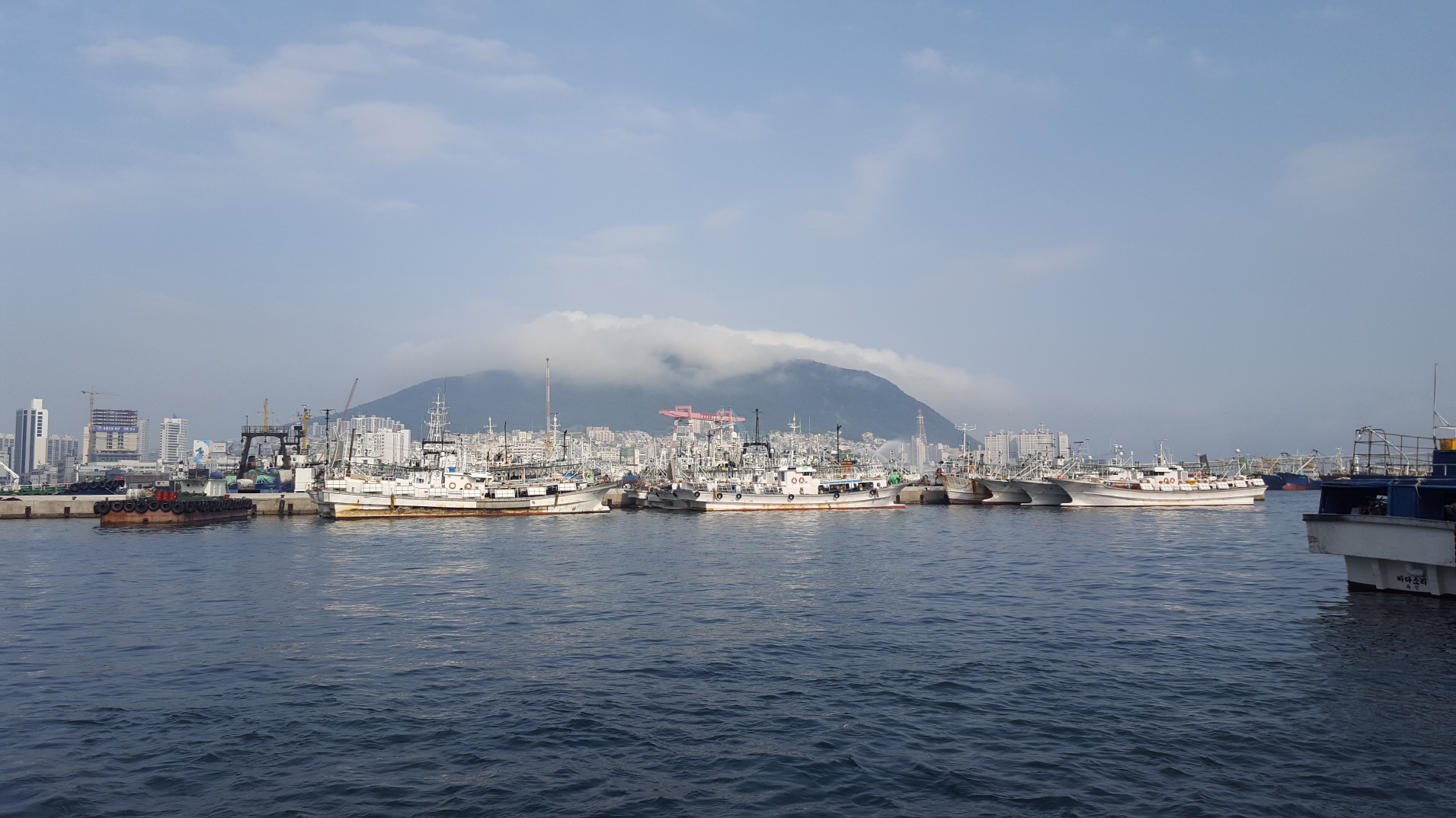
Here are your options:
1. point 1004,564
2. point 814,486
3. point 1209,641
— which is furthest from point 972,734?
point 814,486

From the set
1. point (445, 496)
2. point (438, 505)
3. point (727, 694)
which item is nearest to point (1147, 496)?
point (445, 496)

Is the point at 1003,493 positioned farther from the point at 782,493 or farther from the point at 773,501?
the point at 773,501

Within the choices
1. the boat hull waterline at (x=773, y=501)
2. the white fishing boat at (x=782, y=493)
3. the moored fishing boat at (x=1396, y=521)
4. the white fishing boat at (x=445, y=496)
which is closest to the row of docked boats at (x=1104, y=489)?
the white fishing boat at (x=782, y=493)

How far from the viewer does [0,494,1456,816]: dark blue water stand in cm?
1234

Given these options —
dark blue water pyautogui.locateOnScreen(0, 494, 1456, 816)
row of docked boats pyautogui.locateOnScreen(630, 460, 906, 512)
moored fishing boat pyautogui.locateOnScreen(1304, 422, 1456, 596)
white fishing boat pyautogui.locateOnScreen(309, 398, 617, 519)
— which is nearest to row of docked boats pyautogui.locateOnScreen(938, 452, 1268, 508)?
row of docked boats pyautogui.locateOnScreen(630, 460, 906, 512)

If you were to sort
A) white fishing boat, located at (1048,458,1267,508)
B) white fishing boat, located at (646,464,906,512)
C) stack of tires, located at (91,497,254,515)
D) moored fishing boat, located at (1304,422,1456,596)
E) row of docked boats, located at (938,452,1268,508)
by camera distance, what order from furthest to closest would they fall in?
row of docked boats, located at (938,452,1268,508) < white fishing boat, located at (1048,458,1267,508) < white fishing boat, located at (646,464,906,512) < stack of tires, located at (91,497,254,515) < moored fishing boat, located at (1304,422,1456,596)

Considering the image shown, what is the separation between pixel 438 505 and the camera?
83625 mm

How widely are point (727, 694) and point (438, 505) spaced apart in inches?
2879

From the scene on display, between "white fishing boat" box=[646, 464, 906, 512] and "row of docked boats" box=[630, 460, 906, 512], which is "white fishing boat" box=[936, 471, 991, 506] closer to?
"row of docked boats" box=[630, 460, 906, 512]

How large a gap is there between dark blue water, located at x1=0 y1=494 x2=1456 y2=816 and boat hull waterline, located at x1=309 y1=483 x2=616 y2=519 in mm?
43242

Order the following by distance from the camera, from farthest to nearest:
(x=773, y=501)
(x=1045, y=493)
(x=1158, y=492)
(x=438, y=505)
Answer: (x=1045, y=493) → (x=1158, y=492) → (x=773, y=501) → (x=438, y=505)

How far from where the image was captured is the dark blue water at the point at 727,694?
1234cm

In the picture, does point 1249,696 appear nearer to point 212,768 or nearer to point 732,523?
point 212,768

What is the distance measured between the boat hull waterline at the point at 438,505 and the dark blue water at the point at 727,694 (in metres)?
43.2
